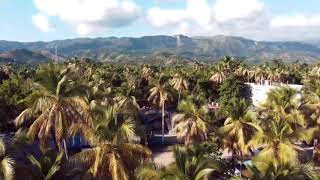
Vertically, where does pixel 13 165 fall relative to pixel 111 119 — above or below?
below

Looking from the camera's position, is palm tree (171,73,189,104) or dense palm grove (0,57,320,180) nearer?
dense palm grove (0,57,320,180)

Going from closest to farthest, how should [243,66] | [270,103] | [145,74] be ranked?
[270,103]
[145,74]
[243,66]

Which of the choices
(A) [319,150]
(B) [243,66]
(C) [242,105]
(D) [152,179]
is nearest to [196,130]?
(C) [242,105]

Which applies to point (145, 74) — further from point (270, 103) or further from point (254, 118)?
point (254, 118)

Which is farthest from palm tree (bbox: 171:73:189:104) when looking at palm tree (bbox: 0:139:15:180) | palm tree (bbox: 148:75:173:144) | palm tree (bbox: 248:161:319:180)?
palm tree (bbox: 0:139:15:180)

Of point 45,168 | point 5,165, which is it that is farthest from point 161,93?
point 5,165

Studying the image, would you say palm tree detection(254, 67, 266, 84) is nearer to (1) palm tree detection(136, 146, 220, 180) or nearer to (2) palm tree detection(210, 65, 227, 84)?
(2) palm tree detection(210, 65, 227, 84)

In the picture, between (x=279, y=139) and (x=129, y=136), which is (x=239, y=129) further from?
(x=129, y=136)
